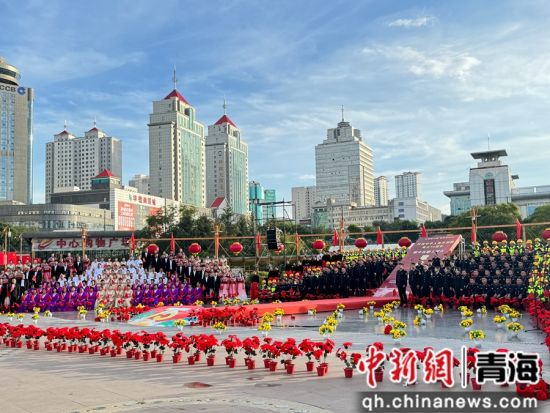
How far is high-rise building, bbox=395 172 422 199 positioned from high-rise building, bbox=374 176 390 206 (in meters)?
4.72

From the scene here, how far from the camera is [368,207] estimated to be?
119 metres

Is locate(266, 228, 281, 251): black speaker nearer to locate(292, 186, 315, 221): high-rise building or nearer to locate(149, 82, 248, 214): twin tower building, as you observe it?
locate(149, 82, 248, 214): twin tower building

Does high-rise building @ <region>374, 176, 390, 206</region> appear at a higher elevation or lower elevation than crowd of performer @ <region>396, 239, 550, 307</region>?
higher

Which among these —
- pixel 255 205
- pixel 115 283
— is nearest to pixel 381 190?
pixel 255 205

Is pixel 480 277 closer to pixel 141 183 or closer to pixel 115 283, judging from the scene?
pixel 115 283

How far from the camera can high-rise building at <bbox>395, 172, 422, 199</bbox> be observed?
163113mm

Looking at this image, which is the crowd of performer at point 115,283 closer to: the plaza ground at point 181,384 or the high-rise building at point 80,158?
the plaza ground at point 181,384

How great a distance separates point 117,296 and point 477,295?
35.8 ft

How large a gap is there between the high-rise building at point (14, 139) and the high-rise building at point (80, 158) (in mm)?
25280

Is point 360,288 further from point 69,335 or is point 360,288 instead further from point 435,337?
point 69,335

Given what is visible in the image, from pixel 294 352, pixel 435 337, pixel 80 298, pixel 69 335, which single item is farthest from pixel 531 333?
pixel 80 298

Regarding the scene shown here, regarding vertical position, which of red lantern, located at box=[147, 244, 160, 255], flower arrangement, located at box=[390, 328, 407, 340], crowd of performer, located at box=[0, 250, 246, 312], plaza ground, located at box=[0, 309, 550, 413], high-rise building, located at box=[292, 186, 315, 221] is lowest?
plaza ground, located at box=[0, 309, 550, 413]

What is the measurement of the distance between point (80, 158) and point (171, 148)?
109 ft

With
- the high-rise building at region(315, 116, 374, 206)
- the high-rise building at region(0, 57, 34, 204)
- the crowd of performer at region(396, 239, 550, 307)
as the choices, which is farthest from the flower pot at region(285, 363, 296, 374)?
A: the high-rise building at region(315, 116, 374, 206)
